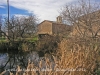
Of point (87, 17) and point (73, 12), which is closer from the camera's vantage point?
point (87, 17)

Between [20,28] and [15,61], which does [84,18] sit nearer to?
[15,61]

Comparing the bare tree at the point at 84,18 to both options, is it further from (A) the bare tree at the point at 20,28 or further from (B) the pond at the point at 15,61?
(A) the bare tree at the point at 20,28

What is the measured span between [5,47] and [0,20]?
45.1 ft

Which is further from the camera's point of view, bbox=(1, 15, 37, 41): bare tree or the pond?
bbox=(1, 15, 37, 41): bare tree

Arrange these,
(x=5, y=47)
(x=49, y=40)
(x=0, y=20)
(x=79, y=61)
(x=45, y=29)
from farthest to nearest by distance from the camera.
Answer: (x=45, y=29), (x=0, y=20), (x=5, y=47), (x=49, y=40), (x=79, y=61)

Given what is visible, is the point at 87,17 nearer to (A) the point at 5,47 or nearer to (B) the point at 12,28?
(A) the point at 5,47

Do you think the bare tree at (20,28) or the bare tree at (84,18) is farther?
the bare tree at (20,28)

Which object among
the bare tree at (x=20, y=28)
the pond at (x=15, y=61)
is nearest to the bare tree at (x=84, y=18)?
the pond at (x=15, y=61)

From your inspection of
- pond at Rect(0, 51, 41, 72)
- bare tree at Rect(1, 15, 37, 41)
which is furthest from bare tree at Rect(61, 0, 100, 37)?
bare tree at Rect(1, 15, 37, 41)

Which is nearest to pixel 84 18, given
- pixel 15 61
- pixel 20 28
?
pixel 15 61

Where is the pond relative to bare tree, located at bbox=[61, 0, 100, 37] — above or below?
below

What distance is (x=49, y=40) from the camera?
21.9 m

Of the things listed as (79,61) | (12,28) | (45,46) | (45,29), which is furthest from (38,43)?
(45,29)

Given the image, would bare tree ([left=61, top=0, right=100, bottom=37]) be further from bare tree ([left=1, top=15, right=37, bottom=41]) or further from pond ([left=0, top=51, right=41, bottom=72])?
bare tree ([left=1, top=15, right=37, bottom=41])
